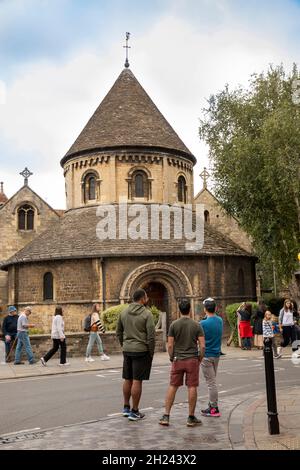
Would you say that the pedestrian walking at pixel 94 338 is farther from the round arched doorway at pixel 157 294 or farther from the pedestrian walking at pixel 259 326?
the round arched doorway at pixel 157 294

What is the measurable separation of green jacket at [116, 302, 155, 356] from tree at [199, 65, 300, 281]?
47.9 feet

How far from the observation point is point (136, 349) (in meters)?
7.88

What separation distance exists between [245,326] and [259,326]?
2.38 feet

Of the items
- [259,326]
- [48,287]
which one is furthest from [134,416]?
[48,287]

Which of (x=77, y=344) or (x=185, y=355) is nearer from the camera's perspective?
(x=185, y=355)

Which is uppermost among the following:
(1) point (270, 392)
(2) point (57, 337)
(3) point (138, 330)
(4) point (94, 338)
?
(3) point (138, 330)

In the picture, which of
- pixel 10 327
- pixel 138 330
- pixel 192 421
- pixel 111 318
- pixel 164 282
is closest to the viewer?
pixel 192 421

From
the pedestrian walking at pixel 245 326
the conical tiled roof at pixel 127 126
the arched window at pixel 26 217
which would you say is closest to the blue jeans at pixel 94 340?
the pedestrian walking at pixel 245 326

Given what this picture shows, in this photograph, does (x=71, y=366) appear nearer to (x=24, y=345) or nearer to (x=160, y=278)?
(x=24, y=345)

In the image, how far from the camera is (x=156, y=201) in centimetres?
2984

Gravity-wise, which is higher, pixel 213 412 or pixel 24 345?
pixel 24 345

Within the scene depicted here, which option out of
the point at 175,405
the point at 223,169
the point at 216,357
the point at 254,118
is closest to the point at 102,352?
the point at 175,405
